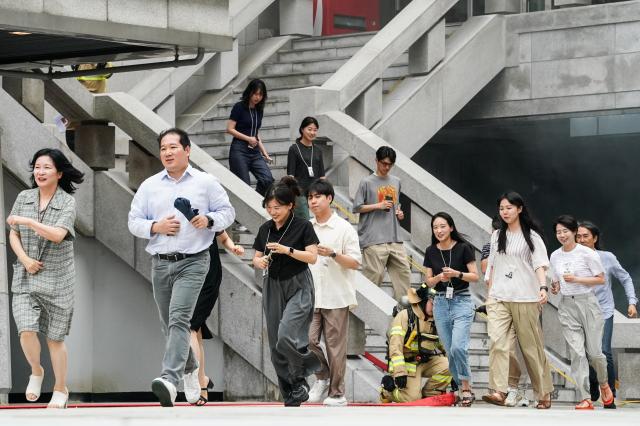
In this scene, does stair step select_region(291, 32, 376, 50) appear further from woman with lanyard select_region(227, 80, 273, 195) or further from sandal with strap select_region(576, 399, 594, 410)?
sandal with strap select_region(576, 399, 594, 410)

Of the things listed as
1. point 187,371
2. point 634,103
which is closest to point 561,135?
point 634,103

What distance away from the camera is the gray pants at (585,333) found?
13727mm

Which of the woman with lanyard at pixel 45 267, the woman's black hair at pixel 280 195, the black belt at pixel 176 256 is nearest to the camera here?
the black belt at pixel 176 256

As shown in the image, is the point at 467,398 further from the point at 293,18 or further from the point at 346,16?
the point at 346,16

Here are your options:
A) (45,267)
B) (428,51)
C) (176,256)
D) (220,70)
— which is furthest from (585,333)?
(220,70)

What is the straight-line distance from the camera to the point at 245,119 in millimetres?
15969

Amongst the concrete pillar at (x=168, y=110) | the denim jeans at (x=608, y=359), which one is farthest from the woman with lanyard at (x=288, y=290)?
the concrete pillar at (x=168, y=110)

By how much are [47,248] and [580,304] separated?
500cm

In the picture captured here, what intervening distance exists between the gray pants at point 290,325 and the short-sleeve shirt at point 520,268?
2.23 m

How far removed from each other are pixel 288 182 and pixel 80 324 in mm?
3202

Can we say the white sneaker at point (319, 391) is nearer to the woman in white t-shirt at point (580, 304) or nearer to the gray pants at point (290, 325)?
the gray pants at point (290, 325)

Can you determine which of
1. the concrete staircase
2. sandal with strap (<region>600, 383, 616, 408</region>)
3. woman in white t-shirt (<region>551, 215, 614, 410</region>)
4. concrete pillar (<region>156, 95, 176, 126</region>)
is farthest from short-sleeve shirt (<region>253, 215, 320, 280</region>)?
concrete pillar (<region>156, 95, 176, 126</region>)

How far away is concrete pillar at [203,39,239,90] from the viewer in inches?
829

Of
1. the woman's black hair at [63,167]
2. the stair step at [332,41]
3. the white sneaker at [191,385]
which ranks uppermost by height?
the stair step at [332,41]
